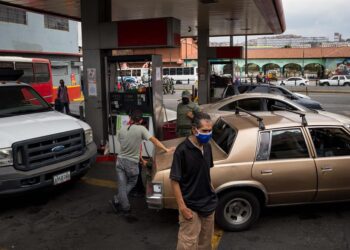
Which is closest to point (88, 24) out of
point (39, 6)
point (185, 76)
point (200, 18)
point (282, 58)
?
point (39, 6)

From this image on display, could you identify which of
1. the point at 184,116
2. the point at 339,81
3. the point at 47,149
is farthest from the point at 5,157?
the point at 339,81

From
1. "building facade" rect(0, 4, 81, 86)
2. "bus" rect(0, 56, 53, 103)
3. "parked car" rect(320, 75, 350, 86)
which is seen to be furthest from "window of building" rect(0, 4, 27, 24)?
"parked car" rect(320, 75, 350, 86)

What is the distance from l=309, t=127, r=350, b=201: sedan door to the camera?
17.6 ft

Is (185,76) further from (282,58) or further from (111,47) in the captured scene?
(111,47)

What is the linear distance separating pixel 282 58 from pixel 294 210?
65.1 metres

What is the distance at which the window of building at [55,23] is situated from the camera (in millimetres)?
28844

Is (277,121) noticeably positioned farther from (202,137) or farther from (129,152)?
(202,137)

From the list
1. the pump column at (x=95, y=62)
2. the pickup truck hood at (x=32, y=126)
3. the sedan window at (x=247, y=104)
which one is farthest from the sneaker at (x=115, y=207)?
the sedan window at (x=247, y=104)

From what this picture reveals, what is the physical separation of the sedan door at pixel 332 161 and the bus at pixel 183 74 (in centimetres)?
4769

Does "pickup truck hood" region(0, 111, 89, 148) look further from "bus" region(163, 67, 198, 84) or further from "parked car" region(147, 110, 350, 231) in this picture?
"bus" region(163, 67, 198, 84)

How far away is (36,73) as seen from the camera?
69.5 ft

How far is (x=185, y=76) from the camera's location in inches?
2133

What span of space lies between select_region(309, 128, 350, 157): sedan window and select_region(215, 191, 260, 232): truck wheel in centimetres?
122

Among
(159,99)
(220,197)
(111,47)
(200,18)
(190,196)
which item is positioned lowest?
(220,197)
